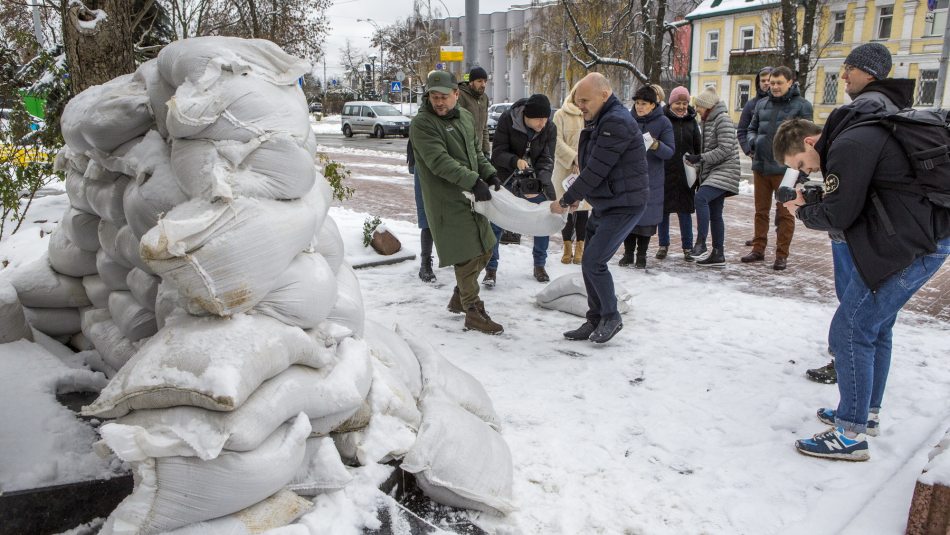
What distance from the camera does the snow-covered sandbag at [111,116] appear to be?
8.22 feet

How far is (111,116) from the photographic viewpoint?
250cm

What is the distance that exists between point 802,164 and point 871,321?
2.73ft

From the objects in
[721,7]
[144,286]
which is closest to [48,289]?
[144,286]

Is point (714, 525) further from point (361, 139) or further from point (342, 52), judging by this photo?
point (342, 52)

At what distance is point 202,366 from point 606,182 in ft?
10.6

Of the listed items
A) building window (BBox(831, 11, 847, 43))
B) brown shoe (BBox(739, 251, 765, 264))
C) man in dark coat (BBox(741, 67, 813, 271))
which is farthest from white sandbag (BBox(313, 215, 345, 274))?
building window (BBox(831, 11, 847, 43))

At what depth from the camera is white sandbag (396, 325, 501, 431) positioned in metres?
3.13

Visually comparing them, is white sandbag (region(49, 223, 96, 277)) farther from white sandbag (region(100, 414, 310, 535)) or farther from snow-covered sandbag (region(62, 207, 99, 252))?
white sandbag (region(100, 414, 310, 535))

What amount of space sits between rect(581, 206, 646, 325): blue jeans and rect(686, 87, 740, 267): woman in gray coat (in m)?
2.46

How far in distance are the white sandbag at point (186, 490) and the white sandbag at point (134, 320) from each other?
916 mm

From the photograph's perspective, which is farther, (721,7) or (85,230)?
(721,7)

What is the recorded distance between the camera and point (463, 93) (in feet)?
21.6

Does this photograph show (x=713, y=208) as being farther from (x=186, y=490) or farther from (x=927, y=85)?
(x=927, y=85)

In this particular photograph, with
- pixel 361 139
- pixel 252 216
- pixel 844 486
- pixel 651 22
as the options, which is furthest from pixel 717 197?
pixel 361 139
